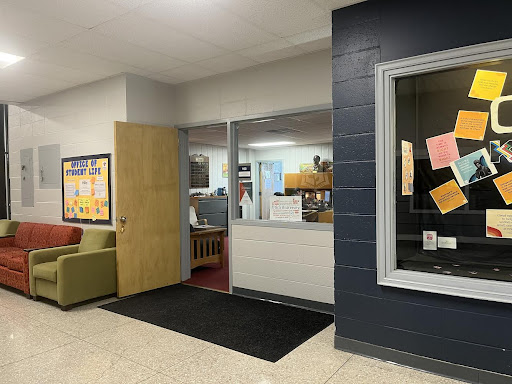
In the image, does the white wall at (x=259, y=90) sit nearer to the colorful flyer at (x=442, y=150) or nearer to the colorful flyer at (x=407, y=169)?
the colorful flyer at (x=407, y=169)

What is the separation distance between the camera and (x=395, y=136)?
2.87m

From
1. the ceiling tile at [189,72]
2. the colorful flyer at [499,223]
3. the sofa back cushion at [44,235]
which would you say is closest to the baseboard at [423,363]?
the colorful flyer at [499,223]

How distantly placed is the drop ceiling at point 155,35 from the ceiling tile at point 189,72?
12 mm

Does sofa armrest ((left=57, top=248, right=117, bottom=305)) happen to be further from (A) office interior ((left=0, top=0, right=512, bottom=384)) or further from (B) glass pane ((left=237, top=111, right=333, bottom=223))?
(B) glass pane ((left=237, top=111, right=333, bottom=223))

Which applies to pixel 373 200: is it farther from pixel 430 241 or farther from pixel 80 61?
pixel 80 61

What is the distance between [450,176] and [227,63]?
8.89 ft

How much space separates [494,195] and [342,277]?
1.23 meters

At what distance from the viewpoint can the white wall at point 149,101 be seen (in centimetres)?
480

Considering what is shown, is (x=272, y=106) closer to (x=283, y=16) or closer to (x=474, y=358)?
(x=283, y=16)

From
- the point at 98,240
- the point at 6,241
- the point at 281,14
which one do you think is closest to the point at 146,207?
the point at 98,240

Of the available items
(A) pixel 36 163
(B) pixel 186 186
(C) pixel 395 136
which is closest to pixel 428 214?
(C) pixel 395 136

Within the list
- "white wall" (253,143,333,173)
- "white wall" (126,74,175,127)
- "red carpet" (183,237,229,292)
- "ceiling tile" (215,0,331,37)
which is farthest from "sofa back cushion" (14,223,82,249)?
"ceiling tile" (215,0,331,37)

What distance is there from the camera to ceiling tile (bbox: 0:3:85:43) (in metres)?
3.08

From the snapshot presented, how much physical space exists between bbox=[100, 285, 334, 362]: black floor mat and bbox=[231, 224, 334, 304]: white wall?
20 cm
